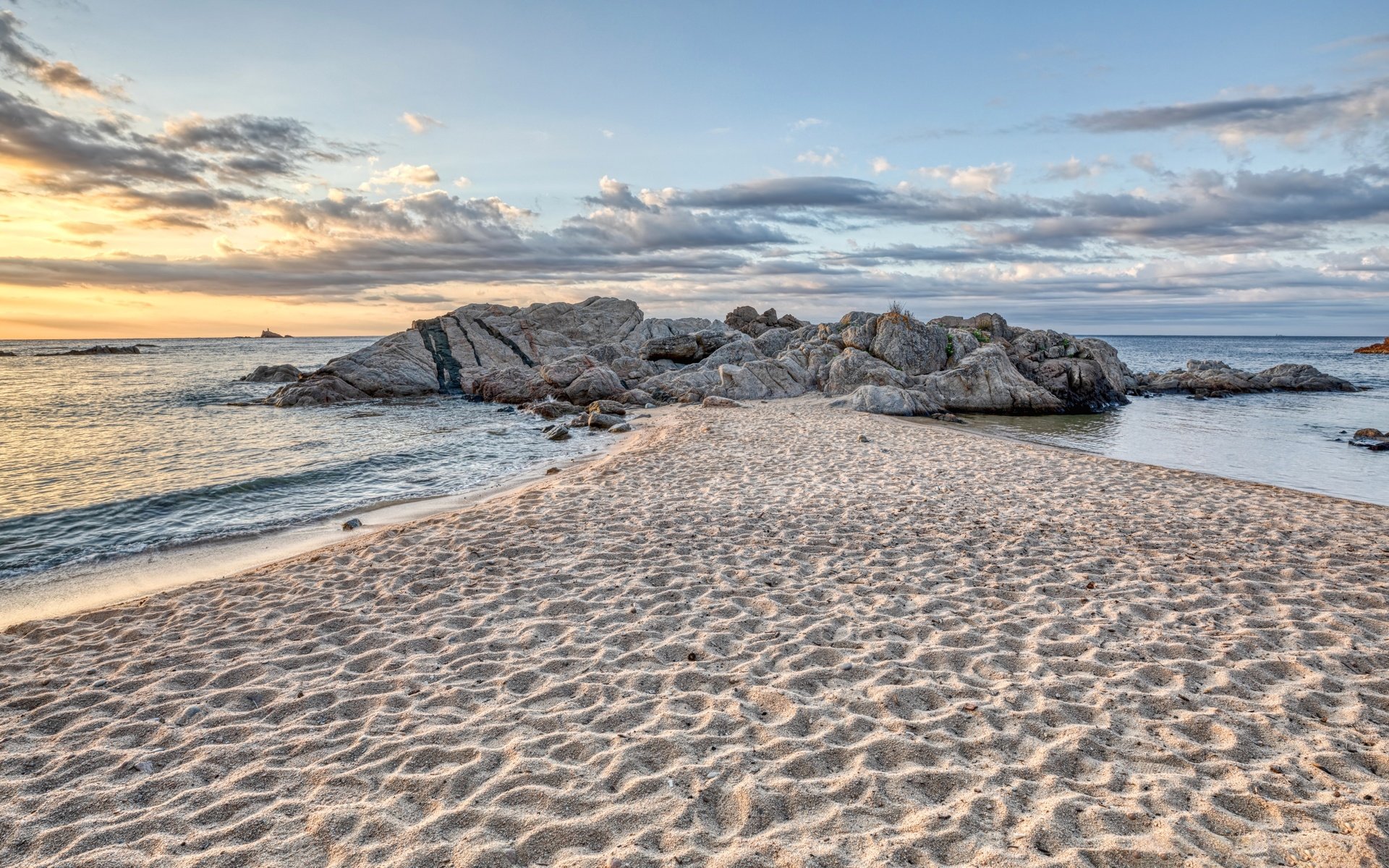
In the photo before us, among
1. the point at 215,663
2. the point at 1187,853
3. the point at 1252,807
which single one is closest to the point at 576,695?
the point at 215,663

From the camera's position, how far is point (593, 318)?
4769cm

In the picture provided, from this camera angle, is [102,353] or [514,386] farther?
[102,353]

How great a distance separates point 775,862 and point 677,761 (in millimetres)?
1083

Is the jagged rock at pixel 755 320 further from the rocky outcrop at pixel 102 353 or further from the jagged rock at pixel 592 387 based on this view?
the rocky outcrop at pixel 102 353

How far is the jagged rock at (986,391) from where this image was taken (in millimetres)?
30062

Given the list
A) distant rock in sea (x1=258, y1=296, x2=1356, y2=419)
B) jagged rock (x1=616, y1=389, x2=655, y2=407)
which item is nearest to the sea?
distant rock in sea (x1=258, y1=296, x2=1356, y2=419)

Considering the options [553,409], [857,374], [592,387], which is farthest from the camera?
[857,374]

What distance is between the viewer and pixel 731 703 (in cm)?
537

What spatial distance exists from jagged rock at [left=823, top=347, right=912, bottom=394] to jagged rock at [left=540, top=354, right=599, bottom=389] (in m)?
11.4

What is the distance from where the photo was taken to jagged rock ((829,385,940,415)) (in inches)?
1049

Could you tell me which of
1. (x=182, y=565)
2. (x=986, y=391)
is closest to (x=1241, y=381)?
(x=986, y=391)

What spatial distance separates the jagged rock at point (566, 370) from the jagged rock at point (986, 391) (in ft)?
51.3

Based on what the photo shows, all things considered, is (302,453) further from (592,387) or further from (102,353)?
(102,353)

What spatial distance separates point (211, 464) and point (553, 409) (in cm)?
1208
